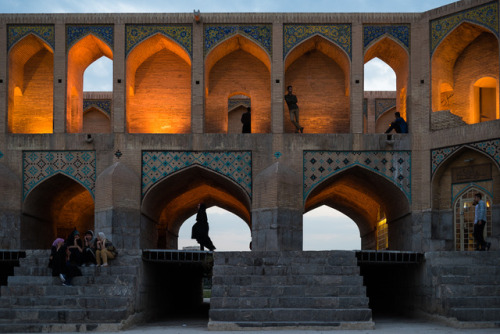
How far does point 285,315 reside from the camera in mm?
10547

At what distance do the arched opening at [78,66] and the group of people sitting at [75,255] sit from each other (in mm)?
5526

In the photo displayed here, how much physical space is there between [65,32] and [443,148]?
29.6 ft

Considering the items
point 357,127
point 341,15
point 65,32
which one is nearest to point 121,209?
point 65,32

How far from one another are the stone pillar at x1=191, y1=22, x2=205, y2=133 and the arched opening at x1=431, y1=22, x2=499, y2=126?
5258 millimetres

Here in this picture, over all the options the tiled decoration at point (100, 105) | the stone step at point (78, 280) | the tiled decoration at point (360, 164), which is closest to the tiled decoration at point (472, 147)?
the tiled decoration at point (360, 164)

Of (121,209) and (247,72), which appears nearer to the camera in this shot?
(121,209)

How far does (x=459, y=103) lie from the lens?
1698 centimetres

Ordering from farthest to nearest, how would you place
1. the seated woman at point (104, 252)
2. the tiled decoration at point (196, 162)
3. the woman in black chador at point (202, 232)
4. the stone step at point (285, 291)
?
the tiled decoration at point (196, 162) < the woman in black chador at point (202, 232) < the seated woman at point (104, 252) < the stone step at point (285, 291)

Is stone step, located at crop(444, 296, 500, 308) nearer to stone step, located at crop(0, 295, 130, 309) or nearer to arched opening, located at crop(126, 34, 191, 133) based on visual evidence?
stone step, located at crop(0, 295, 130, 309)

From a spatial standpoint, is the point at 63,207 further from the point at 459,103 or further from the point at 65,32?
the point at 459,103

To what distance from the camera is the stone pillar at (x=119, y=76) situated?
16.6m

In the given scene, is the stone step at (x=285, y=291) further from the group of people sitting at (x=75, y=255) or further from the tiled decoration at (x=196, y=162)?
the tiled decoration at (x=196, y=162)

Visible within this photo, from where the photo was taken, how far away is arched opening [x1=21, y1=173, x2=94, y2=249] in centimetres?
1638

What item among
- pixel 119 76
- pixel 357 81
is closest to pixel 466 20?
pixel 357 81
